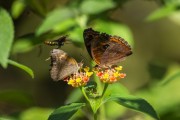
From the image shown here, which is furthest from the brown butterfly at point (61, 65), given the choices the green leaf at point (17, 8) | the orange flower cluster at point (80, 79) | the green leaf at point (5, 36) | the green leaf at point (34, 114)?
the green leaf at point (17, 8)

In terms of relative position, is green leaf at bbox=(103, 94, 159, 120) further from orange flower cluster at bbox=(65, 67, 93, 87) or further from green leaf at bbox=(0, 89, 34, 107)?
green leaf at bbox=(0, 89, 34, 107)

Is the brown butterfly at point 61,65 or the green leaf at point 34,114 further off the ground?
the brown butterfly at point 61,65

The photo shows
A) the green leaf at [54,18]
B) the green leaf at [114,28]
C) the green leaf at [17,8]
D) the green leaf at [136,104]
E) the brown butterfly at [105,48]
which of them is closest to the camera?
the green leaf at [136,104]

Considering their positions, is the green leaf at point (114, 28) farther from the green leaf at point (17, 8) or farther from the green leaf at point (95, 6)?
the green leaf at point (17, 8)

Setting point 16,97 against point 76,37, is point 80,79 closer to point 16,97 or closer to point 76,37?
point 76,37

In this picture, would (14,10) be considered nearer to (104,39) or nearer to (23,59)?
(23,59)

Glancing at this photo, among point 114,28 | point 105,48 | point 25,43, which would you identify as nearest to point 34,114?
point 25,43
